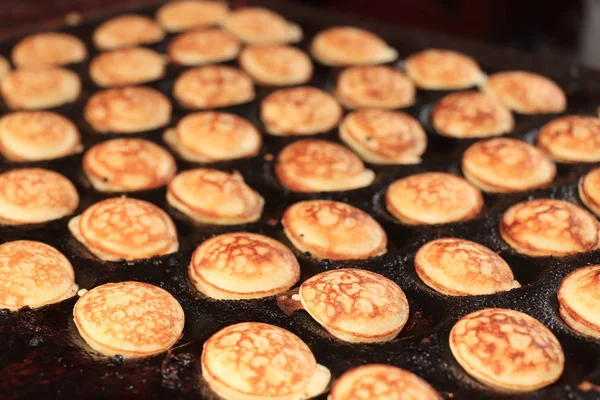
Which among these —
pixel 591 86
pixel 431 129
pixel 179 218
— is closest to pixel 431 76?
pixel 431 129

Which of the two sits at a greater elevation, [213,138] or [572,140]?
[572,140]

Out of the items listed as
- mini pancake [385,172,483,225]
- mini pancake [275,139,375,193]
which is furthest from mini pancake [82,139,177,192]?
mini pancake [385,172,483,225]

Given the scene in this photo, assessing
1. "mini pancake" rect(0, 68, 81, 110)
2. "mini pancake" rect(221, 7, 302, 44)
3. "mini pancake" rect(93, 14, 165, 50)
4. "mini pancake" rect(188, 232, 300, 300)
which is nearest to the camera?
"mini pancake" rect(188, 232, 300, 300)

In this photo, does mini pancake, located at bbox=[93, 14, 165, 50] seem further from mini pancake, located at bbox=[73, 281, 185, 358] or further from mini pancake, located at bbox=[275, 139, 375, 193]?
mini pancake, located at bbox=[73, 281, 185, 358]

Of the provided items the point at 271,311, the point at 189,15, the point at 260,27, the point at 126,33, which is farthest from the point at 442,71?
the point at 271,311

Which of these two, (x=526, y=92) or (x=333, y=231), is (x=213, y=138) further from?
(x=526, y=92)
